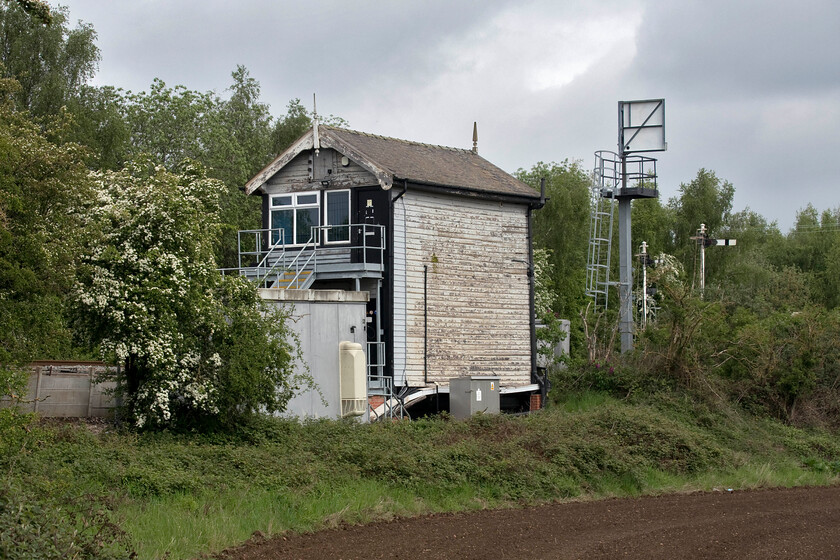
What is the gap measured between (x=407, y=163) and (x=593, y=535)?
16352 mm

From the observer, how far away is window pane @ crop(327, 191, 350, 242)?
89.4ft

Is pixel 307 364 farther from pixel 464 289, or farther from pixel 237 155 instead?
pixel 237 155

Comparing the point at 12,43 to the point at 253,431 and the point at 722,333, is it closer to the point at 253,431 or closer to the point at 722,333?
the point at 253,431

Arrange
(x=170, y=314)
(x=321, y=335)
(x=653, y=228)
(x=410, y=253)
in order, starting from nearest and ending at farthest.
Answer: (x=170, y=314)
(x=321, y=335)
(x=410, y=253)
(x=653, y=228)

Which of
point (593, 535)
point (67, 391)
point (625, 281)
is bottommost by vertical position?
point (593, 535)

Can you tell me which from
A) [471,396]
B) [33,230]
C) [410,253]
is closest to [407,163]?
[410,253]

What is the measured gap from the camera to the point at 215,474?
15688 mm

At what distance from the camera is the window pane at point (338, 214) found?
27.2m

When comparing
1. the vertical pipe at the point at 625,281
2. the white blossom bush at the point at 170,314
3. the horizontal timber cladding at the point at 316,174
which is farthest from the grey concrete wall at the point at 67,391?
the vertical pipe at the point at 625,281

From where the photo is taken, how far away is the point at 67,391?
64.3 feet

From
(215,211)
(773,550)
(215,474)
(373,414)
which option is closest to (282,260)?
(373,414)

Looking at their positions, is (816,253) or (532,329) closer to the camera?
(532,329)

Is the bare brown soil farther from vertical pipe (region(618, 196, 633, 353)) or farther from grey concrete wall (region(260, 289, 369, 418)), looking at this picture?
vertical pipe (region(618, 196, 633, 353))

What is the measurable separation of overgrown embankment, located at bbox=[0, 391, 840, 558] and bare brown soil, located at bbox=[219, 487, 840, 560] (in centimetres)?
69
